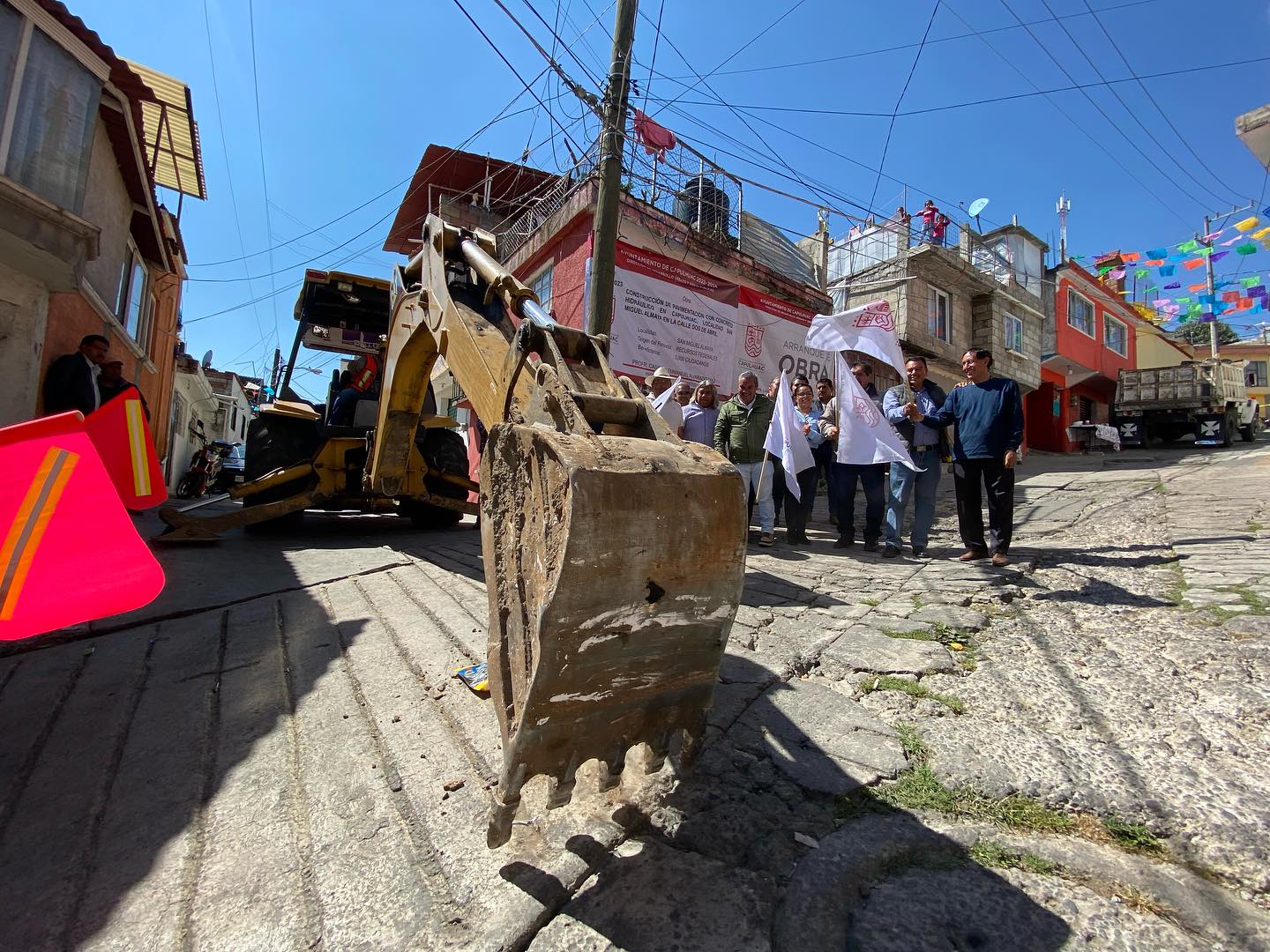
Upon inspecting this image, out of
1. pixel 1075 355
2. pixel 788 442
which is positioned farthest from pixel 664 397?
pixel 1075 355

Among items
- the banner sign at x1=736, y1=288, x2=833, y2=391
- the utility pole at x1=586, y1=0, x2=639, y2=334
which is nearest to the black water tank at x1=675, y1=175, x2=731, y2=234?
the banner sign at x1=736, y1=288, x2=833, y2=391

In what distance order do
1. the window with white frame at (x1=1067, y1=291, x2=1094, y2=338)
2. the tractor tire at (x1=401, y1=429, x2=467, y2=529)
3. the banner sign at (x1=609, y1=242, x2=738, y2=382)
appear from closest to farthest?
1. the tractor tire at (x1=401, y1=429, x2=467, y2=529)
2. the banner sign at (x1=609, y1=242, x2=738, y2=382)
3. the window with white frame at (x1=1067, y1=291, x2=1094, y2=338)

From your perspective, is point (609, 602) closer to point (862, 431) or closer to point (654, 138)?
point (862, 431)

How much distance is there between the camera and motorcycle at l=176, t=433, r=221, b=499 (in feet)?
49.5

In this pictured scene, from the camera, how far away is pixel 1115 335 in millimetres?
24578

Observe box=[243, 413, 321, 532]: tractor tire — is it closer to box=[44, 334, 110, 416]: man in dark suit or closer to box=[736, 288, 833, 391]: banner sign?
box=[44, 334, 110, 416]: man in dark suit

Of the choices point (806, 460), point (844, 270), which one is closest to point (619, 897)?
point (806, 460)

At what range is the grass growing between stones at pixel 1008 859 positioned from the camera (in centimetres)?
139

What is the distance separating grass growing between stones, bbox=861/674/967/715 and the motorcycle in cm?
1637

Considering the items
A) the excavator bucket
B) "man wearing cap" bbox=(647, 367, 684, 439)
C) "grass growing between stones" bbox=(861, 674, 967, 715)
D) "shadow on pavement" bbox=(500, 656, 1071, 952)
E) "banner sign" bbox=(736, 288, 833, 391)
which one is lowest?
"shadow on pavement" bbox=(500, 656, 1071, 952)

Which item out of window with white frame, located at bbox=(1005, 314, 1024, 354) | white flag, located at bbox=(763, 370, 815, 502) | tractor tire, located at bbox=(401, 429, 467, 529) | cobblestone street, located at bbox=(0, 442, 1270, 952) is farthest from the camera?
window with white frame, located at bbox=(1005, 314, 1024, 354)

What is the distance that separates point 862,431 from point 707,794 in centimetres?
409

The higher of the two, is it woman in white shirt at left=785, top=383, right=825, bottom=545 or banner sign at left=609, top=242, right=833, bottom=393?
banner sign at left=609, top=242, right=833, bottom=393

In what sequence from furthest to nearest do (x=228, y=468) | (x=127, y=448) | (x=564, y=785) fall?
(x=228, y=468) < (x=127, y=448) < (x=564, y=785)
